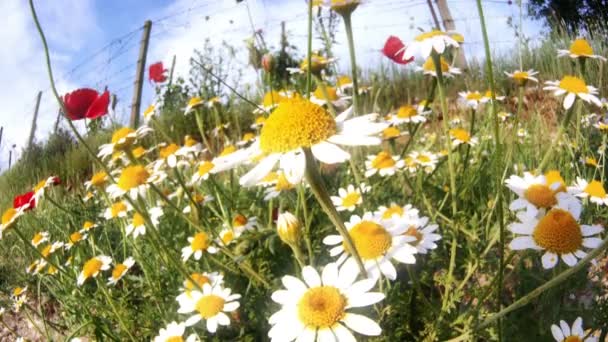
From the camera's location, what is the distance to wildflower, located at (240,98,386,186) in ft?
2.00

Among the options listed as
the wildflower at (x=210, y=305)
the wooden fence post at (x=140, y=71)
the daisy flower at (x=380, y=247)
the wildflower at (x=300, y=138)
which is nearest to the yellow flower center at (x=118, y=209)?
the wildflower at (x=210, y=305)

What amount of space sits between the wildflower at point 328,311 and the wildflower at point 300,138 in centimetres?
21

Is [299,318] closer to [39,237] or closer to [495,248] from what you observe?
[495,248]

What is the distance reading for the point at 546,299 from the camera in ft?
3.34

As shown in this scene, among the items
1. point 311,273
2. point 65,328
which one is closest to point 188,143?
point 65,328

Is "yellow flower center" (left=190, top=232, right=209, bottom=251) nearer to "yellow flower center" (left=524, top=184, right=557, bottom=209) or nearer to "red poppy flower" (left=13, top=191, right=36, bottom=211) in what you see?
"red poppy flower" (left=13, top=191, right=36, bottom=211)

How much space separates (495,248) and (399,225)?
78 cm

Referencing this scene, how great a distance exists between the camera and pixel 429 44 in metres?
1.07

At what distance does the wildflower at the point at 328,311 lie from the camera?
2.28ft

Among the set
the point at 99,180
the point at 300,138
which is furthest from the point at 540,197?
the point at 99,180

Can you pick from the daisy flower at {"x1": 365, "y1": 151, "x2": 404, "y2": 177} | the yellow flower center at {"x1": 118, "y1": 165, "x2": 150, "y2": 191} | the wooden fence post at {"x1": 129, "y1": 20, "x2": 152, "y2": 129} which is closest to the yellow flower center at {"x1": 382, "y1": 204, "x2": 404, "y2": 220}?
the daisy flower at {"x1": 365, "y1": 151, "x2": 404, "y2": 177}

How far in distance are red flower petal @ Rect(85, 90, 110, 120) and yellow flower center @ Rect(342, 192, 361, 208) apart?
70cm

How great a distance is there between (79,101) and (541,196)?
1165 millimetres

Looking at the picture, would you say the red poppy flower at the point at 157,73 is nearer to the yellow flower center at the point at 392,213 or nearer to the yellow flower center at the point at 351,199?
the yellow flower center at the point at 351,199
